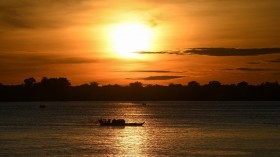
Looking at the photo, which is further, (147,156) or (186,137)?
(186,137)

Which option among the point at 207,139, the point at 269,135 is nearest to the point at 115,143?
the point at 207,139

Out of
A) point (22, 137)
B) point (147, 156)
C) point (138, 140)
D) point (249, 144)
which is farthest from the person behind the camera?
point (22, 137)

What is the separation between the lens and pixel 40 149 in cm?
8462

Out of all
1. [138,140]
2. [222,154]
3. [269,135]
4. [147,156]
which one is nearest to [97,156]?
[147,156]

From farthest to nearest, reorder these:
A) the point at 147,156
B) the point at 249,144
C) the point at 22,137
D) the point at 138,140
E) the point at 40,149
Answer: the point at 22,137 < the point at 138,140 < the point at 249,144 < the point at 40,149 < the point at 147,156

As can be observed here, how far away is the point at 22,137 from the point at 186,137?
1318 inches

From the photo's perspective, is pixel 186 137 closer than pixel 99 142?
No

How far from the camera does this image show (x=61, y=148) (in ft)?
285

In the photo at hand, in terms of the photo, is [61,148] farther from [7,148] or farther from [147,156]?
[147,156]

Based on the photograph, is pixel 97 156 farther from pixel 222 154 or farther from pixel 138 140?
pixel 138 140

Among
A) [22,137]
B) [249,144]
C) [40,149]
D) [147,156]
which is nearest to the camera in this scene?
[147,156]

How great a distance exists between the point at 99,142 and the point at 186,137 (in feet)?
64.0

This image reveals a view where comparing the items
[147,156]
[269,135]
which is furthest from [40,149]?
[269,135]

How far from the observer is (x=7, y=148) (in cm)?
8506
